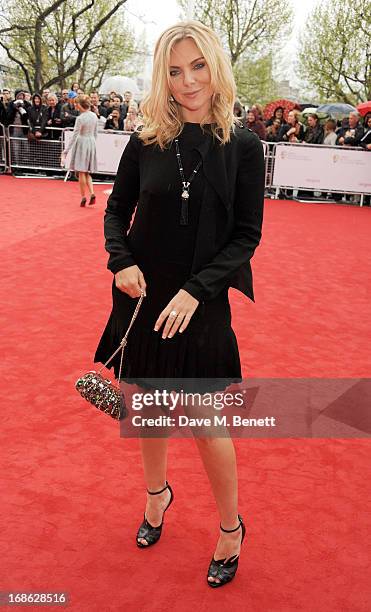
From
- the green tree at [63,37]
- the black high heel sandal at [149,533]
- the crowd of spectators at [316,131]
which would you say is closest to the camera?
the black high heel sandal at [149,533]

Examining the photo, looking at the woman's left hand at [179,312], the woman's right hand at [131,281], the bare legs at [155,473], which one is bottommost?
the bare legs at [155,473]

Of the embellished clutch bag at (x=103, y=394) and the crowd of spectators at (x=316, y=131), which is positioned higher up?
the crowd of spectators at (x=316, y=131)

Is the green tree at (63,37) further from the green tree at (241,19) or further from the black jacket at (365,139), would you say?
the black jacket at (365,139)

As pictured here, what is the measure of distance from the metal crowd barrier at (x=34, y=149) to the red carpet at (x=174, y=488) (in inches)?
386

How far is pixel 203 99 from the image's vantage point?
2053 millimetres

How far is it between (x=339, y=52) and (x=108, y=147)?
2371cm

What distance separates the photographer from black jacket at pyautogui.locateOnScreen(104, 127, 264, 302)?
200 cm

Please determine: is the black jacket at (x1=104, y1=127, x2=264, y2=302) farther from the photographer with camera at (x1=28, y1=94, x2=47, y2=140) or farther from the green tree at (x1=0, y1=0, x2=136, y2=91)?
the green tree at (x1=0, y1=0, x2=136, y2=91)

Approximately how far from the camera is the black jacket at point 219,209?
2002 mm

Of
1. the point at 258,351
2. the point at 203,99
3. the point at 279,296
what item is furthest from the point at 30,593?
the point at 279,296

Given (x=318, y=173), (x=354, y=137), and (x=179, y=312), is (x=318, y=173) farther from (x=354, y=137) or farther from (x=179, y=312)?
(x=179, y=312)

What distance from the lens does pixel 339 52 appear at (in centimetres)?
3378

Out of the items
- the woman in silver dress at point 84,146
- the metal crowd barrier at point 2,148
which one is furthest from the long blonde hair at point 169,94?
the metal crowd barrier at point 2,148

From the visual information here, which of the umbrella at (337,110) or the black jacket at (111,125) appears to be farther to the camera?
the umbrella at (337,110)
